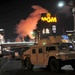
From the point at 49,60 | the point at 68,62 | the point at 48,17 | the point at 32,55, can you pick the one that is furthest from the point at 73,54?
the point at 48,17

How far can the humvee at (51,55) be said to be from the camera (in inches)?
712

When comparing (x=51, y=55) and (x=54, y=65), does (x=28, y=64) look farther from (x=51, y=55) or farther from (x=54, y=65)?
(x=54, y=65)

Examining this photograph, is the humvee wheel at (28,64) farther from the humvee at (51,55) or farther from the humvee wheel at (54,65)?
the humvee wheel at (54,65)

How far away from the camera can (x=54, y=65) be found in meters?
18.4

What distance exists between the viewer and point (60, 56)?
706 inches

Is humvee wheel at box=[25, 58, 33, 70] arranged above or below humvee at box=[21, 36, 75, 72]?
below

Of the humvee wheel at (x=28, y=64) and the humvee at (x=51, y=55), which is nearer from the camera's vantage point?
the humvee at (x=51, y=55)

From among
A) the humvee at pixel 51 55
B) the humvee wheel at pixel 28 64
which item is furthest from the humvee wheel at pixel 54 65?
the humvee wheel at pixel 28 64

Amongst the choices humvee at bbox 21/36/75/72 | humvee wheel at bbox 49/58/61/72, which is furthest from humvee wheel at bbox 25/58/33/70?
humvee wheel at bbox 49/58/61/72

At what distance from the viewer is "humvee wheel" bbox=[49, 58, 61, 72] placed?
1803 centimetres

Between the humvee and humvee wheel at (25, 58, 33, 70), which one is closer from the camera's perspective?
the humvee

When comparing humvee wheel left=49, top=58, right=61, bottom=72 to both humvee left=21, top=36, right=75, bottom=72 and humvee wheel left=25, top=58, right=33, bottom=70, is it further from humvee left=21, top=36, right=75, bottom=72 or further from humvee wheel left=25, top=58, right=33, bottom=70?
humvee wheel left=25, top=58, right=33, bottom=70

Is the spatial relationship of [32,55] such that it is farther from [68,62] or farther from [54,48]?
[68,62]

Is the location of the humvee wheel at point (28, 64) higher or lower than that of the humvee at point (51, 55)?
lower
